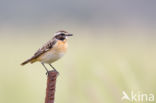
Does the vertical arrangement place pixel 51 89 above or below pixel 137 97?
below

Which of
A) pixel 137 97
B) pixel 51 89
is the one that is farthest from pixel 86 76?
pixel 51 89

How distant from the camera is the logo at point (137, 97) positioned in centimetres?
588

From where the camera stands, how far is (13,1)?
3064cm

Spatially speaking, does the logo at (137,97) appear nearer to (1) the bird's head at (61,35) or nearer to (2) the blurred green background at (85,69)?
(2) the blurred green background at (85,69)

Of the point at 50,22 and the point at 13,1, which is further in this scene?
the point at 13,1

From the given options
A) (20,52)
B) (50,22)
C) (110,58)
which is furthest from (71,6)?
(110,58)

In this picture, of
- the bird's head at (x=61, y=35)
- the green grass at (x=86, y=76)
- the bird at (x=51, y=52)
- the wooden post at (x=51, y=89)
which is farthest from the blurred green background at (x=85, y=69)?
the wooden post at (x=51, y=89)

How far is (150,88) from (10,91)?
5.11 feet

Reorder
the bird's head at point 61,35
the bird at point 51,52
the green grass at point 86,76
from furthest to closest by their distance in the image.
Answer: the bird's head at point 61,35, the bird at point 51,52, the green grass at point 86,76

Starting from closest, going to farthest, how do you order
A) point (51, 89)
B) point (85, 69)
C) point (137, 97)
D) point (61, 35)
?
point (51, 89) < point (137, 97) < point (61, 35) < point (85, 69)

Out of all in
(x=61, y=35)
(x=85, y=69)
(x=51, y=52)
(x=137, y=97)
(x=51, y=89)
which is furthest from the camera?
(x=85, y=69)

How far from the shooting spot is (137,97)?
588 centimetres

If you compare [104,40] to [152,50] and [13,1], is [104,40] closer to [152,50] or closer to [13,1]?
[152,50]

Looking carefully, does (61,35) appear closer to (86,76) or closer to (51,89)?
(86,76)
